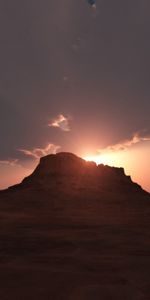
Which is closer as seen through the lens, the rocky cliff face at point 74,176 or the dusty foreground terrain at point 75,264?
the dusty foreground terrain at point 75,264

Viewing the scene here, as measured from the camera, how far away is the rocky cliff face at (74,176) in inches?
2785

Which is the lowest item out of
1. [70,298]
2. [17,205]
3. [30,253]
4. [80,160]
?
[70,298]

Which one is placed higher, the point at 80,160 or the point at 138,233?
the point at 80,160

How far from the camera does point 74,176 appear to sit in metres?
74.2

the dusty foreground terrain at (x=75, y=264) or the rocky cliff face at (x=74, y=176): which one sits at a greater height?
the rocky cliff face at (x=74, y=176)

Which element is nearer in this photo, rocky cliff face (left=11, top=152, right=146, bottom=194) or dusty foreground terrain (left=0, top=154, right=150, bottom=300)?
dusty foreground terrain (left=0, top=154, right=150, bottom=300)

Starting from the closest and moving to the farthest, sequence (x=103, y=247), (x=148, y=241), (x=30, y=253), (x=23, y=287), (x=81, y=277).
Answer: (x=23, y=287) < (x=81, y=277) < (x=30, y=253) < (x=103, y=247) < (x=148, y=241)

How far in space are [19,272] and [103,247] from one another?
765cm

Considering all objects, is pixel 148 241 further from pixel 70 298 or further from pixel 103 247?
pixel 70 298

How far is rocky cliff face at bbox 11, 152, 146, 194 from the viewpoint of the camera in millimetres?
70750

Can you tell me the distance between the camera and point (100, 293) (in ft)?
34.6

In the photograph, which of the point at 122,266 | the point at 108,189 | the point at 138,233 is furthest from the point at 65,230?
the point at 108,189

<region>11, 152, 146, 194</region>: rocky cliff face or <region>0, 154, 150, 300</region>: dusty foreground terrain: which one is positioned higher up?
<region>11, 152, 146, 194</region>: rocky cliff face

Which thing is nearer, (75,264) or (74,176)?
(75,264)
